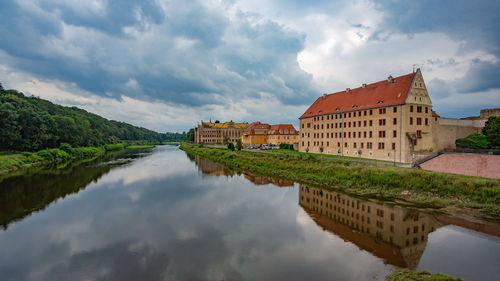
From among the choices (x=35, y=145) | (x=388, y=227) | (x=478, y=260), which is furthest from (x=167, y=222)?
(x=35, y=145)

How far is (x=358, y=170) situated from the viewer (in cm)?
2438

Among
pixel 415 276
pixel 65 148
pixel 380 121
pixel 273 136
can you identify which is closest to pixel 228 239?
pixel 415 276

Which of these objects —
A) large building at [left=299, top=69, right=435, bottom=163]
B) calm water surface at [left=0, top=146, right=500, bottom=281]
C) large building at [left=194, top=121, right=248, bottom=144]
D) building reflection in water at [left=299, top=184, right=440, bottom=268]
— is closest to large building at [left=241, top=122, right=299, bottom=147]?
large building at [left=299, top=69, right=435, bottom=163]

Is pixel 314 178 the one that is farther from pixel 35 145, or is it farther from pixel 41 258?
pixel 35 145

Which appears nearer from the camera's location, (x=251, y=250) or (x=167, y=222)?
(x=251, y=250)

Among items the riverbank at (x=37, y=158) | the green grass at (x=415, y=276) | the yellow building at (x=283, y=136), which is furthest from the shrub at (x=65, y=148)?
the green grass at (x=415, y=276)

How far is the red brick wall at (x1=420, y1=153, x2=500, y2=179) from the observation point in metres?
19.8

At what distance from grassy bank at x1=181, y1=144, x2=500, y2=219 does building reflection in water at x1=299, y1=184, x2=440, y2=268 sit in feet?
9.60

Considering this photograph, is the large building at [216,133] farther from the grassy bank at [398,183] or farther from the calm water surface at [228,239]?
the calm water surface at [228,239]

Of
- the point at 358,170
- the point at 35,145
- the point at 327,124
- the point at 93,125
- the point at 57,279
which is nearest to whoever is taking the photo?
the point at 57,279

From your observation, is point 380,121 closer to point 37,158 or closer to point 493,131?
point 493,131

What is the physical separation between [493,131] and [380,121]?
11139 mm

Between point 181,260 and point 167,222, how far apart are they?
16.9 feet

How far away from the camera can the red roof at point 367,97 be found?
30484 millimetres
